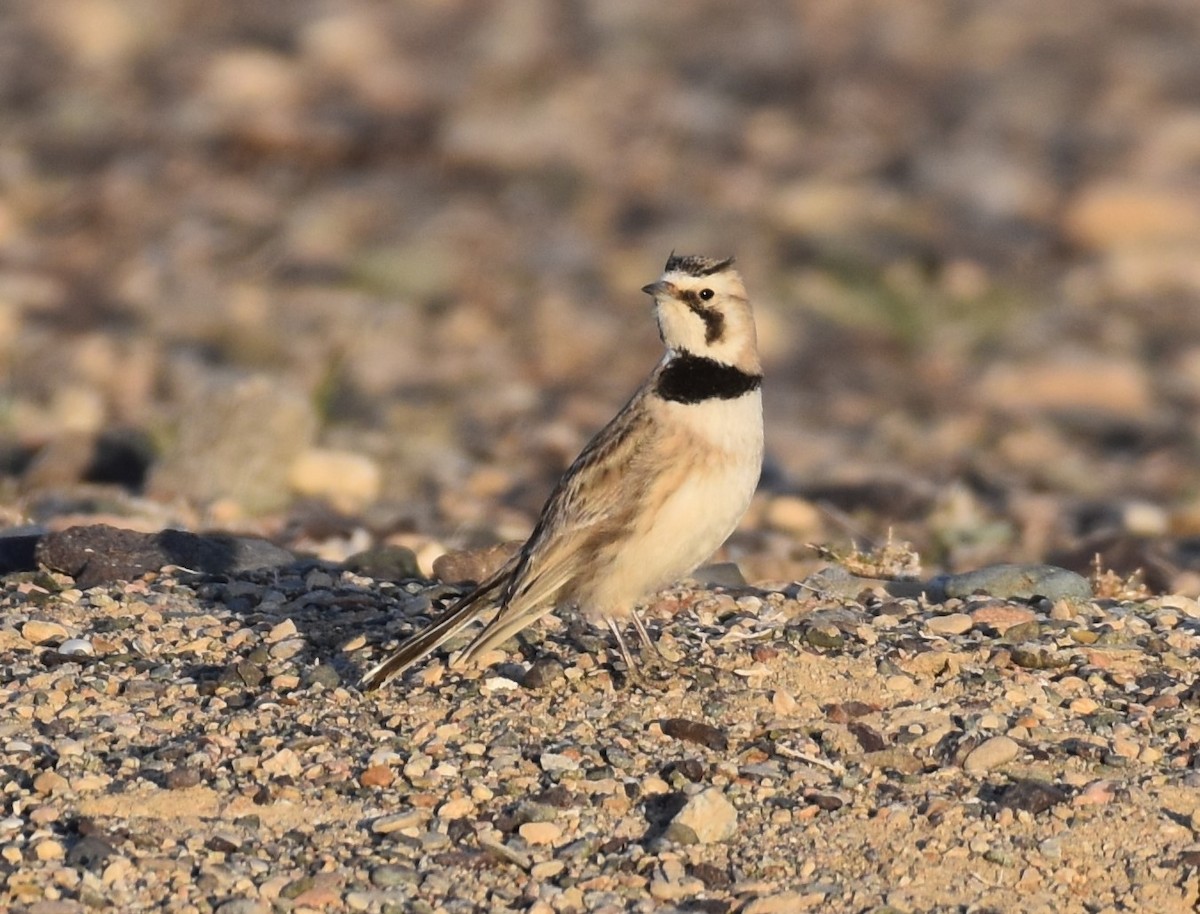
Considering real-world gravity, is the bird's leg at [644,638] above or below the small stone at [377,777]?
above

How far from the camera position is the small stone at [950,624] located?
6699 mm

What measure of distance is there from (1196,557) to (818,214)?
7.15 metres

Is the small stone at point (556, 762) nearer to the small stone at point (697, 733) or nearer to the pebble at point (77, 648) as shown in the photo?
the small stone at point (697, 733)

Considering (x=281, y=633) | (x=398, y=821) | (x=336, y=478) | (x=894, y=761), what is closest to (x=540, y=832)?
(x=398, y=821)

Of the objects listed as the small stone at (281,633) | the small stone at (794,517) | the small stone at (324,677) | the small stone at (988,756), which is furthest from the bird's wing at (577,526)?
the small stone at (794,517)

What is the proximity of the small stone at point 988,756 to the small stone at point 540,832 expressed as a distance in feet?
3.88

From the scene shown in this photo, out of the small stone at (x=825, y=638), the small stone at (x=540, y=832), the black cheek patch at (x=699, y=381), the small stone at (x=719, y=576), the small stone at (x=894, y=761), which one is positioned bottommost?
the small stone at (x=540, y=832)

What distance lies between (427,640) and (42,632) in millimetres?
1363

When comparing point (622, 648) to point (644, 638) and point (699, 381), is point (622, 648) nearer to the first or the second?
point (644, 638)

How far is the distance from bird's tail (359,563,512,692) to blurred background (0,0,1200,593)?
206 cm

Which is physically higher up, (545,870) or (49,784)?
(545,870)

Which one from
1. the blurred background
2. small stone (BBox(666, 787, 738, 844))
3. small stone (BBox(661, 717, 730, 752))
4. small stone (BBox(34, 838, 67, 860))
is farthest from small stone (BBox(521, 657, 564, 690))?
the blurred background

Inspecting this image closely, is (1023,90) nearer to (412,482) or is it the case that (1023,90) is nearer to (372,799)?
(412,482)

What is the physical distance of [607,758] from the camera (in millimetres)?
5730
